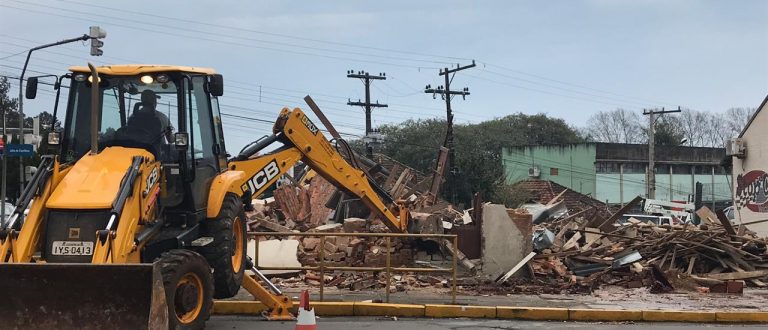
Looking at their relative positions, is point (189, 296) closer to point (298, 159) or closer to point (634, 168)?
point (298, 159)

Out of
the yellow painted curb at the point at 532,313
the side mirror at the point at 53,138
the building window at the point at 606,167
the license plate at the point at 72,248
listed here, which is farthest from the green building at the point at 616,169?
the license plate at the point at 72,248

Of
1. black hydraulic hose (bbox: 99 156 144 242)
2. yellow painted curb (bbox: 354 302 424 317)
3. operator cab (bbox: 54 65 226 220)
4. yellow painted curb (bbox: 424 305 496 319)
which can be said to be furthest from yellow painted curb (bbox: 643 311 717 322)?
black hydraulic hose (bbox: 99 156 144 242)

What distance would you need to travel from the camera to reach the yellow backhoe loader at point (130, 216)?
670 cm

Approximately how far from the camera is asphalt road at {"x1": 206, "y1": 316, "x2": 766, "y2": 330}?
9938 mm

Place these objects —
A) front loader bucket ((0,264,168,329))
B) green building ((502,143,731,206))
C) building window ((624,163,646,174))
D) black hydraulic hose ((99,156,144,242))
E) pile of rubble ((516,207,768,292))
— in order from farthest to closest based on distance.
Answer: building window ((624,163,646,174)), green building ((502,143,731,206)), pile of rubble ((516,207,768,292)), black hydraulic hose ((99,156,144,242)), front loader bucket ((0,264,168,329))

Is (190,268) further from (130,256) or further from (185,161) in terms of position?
(185,161)

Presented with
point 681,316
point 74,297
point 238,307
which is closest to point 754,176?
point 681,316

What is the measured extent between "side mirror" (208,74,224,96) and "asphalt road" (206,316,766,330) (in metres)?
3.22

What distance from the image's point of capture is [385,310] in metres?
11.1

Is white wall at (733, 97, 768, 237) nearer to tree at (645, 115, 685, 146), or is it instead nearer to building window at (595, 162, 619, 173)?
A: building window at (595, 162, 619, 173)

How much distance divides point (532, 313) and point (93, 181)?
6.85m

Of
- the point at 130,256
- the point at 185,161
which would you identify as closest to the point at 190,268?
the point at 130,256

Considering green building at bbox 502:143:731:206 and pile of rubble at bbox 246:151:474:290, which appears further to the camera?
green building at bbox 502:143:731:206

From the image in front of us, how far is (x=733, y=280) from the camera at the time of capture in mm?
14336
